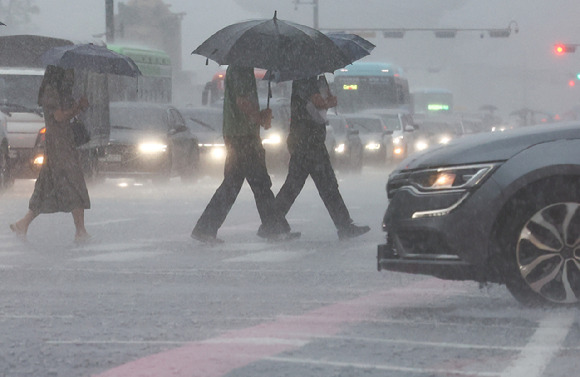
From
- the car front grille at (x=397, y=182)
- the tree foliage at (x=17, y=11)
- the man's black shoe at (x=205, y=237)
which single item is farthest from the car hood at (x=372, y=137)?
the tree foliage at (x=17, y=11)

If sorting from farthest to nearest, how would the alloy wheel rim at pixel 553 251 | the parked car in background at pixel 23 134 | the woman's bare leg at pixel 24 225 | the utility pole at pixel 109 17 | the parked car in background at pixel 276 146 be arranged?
the utility pole at pixel 109 17 → the parked car in background at pixel 276 146 → the parked car in background at pixel 23 134 → the woman's bare leg at pixel 24 225 → the alloy wheel rim at pixel 553 251

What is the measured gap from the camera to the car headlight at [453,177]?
7.78 m

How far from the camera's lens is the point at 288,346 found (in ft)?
22.0

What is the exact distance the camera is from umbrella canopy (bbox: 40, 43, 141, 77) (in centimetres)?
1373

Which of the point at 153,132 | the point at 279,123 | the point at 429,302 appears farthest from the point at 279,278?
the point at 279,123

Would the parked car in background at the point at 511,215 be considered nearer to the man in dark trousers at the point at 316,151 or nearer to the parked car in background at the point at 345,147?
the man in dark trousers at the point at 316,151

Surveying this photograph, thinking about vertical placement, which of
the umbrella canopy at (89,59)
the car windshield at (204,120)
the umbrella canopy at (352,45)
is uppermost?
the umbrella canopy at (352,45)

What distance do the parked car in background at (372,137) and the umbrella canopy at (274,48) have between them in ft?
77.0

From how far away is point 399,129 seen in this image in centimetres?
4053

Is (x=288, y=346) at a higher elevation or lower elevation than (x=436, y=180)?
lower

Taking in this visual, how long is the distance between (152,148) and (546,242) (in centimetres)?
Answer: 1730

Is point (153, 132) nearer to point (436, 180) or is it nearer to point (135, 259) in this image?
point (135, 259)

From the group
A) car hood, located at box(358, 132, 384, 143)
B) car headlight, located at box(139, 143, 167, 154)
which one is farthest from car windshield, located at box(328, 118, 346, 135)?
car headlight, located at box(139, 143, 167, 154)

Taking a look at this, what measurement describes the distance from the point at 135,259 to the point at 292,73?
135 inches
